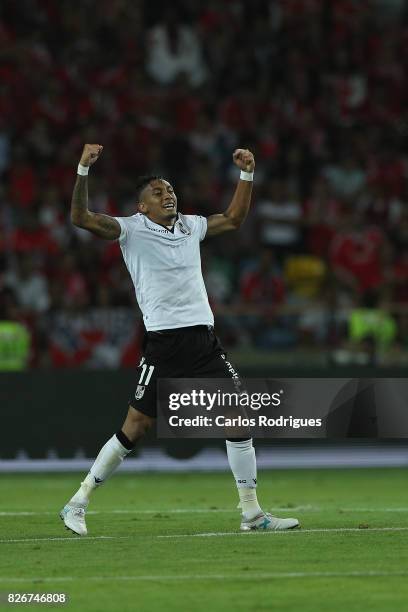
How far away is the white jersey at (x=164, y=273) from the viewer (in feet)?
34.7

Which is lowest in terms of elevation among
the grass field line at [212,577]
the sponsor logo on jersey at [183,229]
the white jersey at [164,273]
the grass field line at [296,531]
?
the grass field line at [296,531]

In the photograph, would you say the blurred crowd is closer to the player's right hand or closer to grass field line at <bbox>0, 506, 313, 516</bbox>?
grass field line at <bbox>0, 506, 313, 516</bbox>

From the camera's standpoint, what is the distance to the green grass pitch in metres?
7.69

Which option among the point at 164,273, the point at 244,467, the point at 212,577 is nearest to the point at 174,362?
the point at 164,273

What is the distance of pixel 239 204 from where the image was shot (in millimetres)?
10844

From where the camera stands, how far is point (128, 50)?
2412cm

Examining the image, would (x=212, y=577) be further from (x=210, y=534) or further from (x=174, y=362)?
(x=174, y=362)

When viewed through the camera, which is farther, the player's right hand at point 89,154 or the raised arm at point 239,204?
the raised arm at point 239,204

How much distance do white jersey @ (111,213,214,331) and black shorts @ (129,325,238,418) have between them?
0.27ft

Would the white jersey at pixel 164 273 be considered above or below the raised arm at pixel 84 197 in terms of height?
below

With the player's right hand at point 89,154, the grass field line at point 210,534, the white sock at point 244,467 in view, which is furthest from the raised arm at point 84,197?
the grass field line at point 210,534

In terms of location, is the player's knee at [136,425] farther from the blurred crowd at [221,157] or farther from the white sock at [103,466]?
the blurred crowd at [221,157]

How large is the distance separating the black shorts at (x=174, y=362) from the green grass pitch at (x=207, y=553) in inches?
40.0

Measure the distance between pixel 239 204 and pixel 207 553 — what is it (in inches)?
109
